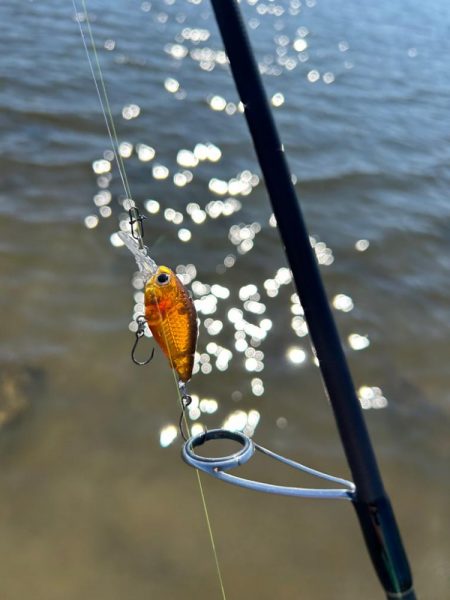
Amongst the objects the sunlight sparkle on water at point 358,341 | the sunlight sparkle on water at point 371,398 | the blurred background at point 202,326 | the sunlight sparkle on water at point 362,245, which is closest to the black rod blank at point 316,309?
the blurred background at point 202,326

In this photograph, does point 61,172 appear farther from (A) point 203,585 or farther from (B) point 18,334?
(A) point 203,585

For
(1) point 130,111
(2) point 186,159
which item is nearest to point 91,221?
(2) point 186,159

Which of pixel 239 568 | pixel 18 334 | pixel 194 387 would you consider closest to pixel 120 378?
pixel 194 387

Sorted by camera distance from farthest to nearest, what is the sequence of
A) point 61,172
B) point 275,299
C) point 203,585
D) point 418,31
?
point 418,31
point 61,172
point 275,299
point 203,585

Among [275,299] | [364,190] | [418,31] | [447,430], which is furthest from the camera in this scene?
[418,31]

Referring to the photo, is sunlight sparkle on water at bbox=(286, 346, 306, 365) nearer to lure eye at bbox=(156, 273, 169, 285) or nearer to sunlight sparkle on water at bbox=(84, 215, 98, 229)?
sunlight sparkle on water at bbox=(84, 215, 98, 229)

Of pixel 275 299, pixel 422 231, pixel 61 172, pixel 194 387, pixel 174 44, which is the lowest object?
pixel 194 387

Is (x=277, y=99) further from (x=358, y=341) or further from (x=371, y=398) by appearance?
(x=371, y=398)
